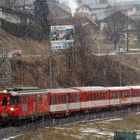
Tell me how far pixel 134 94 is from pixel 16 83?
651 inches

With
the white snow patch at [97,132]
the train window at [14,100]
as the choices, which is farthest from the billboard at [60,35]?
the train window at [14,100]

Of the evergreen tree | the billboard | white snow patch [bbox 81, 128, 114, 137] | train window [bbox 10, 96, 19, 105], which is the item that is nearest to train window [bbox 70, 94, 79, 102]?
white snow patch [bbox 81, 128, 114, 137]

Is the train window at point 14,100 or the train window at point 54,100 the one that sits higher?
the train window at point 14,100

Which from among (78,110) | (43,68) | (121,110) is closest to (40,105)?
(78,110)

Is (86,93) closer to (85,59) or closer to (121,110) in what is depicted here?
(121,110)

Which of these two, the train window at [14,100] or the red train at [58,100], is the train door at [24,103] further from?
the train window at [14,100]

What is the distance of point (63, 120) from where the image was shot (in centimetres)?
4819

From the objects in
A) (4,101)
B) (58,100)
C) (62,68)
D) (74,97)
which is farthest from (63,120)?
(62,68)

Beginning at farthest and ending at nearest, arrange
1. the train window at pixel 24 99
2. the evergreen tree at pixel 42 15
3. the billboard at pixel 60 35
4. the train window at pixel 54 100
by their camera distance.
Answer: the evergreen tree at pixel 42 15
the billboard at pixel 60 35
the train window at pixel 54 100
the train window at pixel 24 99

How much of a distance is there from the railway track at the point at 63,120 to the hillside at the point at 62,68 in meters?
17.1

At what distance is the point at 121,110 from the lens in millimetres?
62406

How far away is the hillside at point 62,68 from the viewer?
75.1 meters

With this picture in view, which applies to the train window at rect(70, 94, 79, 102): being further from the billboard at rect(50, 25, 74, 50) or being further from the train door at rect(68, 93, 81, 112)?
the billboard at rect(50, 25, 74, 50)

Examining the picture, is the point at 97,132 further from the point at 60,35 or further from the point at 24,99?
the point at 60,35
